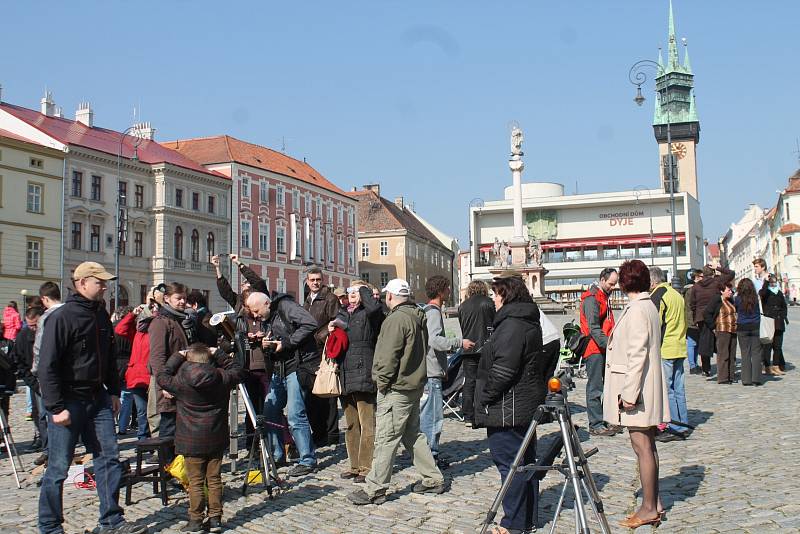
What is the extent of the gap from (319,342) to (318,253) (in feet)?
203

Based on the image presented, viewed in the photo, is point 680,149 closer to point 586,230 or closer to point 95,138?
point 586,230

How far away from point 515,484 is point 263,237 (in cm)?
5778

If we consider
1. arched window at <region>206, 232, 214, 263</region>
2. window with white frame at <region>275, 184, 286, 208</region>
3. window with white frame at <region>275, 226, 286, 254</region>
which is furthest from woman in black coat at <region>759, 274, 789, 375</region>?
window with white frame at <region>275, 184, 286, 208</region>

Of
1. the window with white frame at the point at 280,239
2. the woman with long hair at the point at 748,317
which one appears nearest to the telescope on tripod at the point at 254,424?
the woman with long hair at the point at 748,317

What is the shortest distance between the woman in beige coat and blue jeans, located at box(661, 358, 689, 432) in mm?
3749

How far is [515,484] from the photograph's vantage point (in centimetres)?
594

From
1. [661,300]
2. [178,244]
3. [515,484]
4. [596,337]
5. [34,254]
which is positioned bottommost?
[515,484]

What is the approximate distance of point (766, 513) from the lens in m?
6.25

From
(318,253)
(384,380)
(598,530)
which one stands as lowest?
(598,530)

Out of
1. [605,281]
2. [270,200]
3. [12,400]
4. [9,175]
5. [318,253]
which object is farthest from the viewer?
[318,253]

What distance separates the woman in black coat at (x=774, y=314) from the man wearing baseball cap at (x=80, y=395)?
12788 mm

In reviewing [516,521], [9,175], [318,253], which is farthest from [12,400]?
[318,253]

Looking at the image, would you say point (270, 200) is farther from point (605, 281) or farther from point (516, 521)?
point (516, 521)

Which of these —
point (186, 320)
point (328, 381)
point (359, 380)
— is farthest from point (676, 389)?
point (186, 320)
